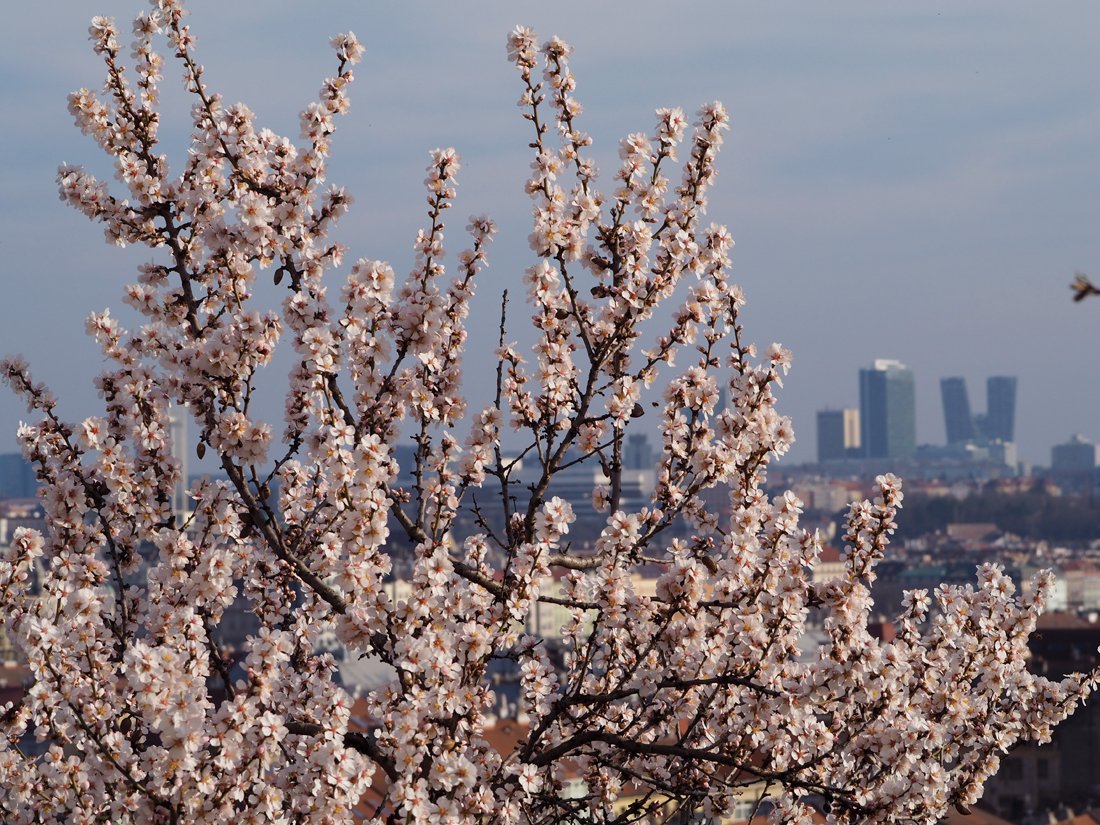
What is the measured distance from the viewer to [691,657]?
6.80 metres

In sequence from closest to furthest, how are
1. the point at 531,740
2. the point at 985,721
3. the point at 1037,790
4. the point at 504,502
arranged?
the point at 531,740 < the point at 504,502 < the point at 985,721 < the point at 1037,790

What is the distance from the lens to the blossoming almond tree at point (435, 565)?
20.7ft

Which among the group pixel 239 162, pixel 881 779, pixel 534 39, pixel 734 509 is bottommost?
pixel 881 779

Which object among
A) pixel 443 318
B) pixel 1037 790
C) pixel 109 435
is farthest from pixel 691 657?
pixel 1037 790

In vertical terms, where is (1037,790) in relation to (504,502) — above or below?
below

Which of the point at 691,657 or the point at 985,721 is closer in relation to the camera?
the point at 691,657

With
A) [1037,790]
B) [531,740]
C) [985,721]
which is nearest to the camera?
[531,740]

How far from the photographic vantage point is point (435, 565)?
626cm

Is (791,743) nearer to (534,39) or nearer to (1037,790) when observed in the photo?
(534,39)

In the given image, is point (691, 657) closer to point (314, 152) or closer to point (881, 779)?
point (881, 779)

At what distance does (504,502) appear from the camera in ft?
23.6

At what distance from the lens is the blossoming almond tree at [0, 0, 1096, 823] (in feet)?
20.7

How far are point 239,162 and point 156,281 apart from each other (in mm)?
546

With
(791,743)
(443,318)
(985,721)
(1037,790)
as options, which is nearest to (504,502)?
(443,318)
